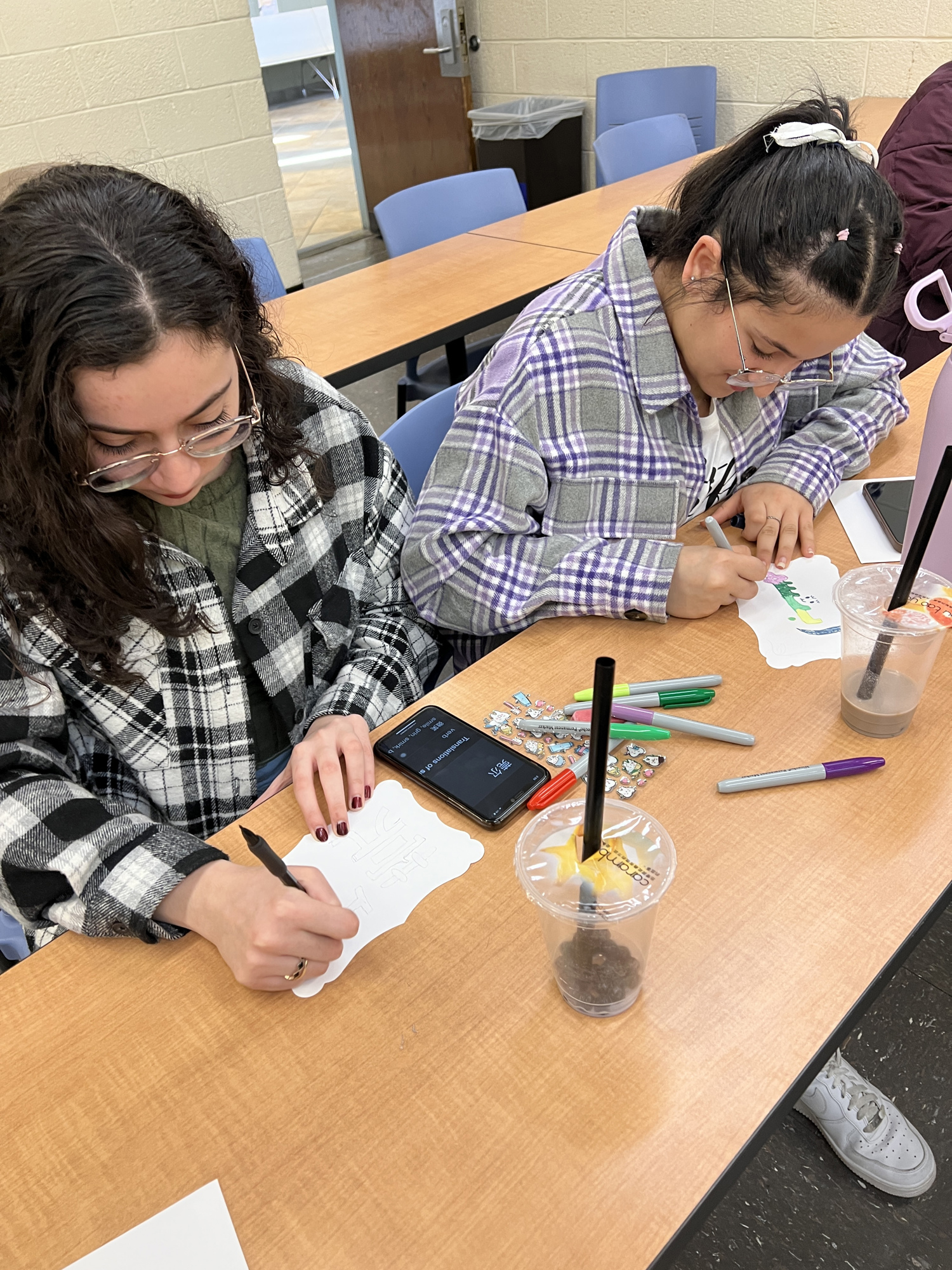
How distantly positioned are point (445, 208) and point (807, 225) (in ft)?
6.61

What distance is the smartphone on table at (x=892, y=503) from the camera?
115 centimetres

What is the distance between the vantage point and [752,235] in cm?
99

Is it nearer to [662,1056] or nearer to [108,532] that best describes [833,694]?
[662,1056]

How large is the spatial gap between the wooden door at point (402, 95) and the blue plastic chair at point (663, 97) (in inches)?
37.4

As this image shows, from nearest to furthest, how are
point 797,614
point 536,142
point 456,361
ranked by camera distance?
point 797,614 → point 456,361 → point 536,142

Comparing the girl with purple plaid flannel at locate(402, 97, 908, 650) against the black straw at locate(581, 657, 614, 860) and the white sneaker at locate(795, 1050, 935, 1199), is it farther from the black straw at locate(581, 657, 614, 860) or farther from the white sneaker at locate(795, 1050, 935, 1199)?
the white sneaker at locate(795, 1050, 935, 1199)

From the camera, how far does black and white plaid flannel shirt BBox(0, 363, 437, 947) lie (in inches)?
30.0

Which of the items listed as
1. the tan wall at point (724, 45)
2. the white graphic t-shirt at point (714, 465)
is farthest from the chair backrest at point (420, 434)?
the tan wall at point (724, 45)

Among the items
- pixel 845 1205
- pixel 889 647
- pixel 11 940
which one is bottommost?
pixel 845 1205

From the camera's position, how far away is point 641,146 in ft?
10.8

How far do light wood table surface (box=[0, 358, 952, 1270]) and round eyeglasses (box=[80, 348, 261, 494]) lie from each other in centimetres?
35

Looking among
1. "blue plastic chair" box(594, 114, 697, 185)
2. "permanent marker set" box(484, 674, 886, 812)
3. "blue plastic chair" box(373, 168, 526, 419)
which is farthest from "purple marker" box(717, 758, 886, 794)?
"blue plastic chair" box(594, 114, 697, 185)

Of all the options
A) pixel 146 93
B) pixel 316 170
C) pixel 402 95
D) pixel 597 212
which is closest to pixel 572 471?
pixel 597 212

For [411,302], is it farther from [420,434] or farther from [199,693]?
[199,693]
